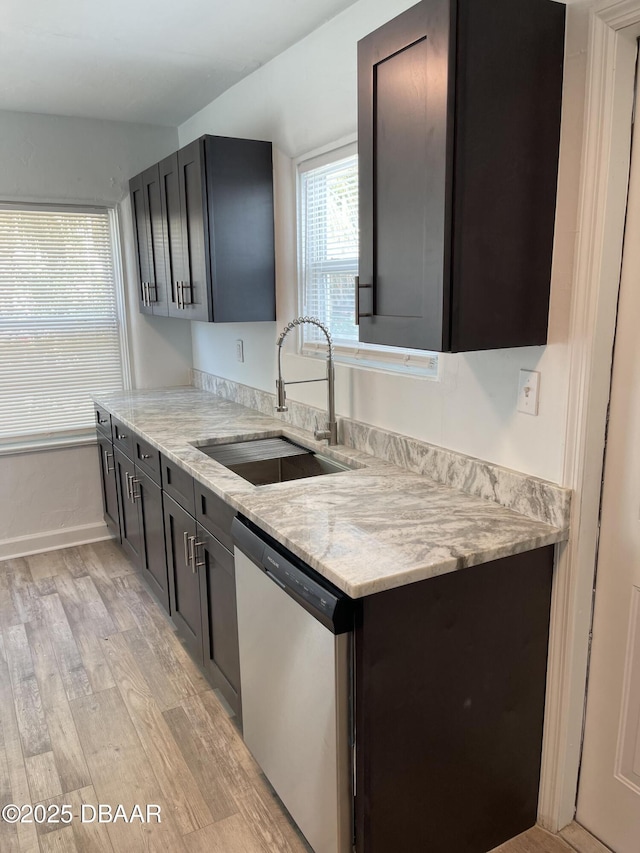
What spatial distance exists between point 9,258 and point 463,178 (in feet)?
10.00

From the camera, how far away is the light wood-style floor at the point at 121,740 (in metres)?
1.79

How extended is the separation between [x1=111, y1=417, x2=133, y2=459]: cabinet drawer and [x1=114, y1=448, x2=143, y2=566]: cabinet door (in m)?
0.04

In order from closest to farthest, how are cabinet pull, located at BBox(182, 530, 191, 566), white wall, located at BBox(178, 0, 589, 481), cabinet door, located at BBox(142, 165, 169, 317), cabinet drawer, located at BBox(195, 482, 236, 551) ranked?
white wall, located at BBox(178, 0, 589, 481) < cabinet drawer, located at BBox(195, 482, 236, 551) < cabinet pull, located at BBox(182, 530, 191, 566) < cabinet door, located at BBox(142, 165, 169, 317)

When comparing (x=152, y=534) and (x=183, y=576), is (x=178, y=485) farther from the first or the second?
(x=152, y=534)

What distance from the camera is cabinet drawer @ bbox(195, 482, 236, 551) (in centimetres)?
201

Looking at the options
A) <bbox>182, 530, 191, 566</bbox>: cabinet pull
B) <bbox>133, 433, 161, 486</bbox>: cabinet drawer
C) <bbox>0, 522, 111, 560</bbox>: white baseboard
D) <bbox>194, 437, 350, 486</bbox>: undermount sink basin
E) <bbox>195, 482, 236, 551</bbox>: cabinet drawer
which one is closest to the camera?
<bbox>195, 482, 236, 551</bbox>: cabinet drawer

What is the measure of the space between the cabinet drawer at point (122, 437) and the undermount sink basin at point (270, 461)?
637 mm

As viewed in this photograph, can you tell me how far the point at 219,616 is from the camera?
220cm

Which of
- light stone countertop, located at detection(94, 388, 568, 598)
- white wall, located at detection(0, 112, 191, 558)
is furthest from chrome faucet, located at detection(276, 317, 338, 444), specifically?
white wall, located at detection(0, 112, 191, 558)

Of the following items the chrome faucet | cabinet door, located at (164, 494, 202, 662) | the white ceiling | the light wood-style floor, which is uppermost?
the white ceiling

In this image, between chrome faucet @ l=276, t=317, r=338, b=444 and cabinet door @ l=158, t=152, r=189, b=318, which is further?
cabinet door @ l=158, t=152, r=189, b=318

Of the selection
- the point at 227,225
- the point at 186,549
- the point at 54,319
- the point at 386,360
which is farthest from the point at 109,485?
the point at 386,360

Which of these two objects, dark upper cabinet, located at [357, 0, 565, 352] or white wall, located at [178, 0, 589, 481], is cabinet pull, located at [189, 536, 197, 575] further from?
dark upper cabinet, located at [357, 0, 565, 352]

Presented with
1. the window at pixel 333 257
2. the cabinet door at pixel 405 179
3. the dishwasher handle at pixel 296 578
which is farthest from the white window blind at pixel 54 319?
the cabinet door at pixel 405 179
